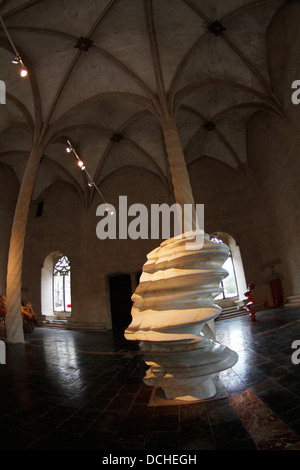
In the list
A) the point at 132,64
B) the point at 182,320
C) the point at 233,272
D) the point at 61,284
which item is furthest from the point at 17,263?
the point at 233,272

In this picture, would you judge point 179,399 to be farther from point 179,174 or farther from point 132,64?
point 132,64

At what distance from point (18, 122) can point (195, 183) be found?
939cm

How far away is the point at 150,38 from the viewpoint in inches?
305

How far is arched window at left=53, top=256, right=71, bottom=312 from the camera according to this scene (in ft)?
44.3

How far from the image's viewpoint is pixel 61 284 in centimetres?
1391

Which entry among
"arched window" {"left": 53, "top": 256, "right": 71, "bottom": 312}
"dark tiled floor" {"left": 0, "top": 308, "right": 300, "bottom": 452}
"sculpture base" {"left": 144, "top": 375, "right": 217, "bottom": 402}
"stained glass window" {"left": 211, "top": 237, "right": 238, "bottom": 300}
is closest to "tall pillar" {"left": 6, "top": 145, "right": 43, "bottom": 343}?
"dark tiled floor" {"left": 0, "top": 308, "right": 300, "bottom": 452}

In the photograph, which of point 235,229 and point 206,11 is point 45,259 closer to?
point 235,229

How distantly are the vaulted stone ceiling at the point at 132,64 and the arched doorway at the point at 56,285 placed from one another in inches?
286

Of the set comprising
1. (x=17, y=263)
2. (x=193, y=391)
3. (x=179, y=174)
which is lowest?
(x=193, y=391)

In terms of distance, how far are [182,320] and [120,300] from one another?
10.6m

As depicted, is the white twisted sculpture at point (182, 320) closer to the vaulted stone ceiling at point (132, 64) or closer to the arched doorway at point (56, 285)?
the vaulted stone ceiling at point (132, 64)

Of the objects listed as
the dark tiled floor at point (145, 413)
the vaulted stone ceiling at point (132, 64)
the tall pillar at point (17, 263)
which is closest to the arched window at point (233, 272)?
the vaulted stone ceiling at point (132, 64)

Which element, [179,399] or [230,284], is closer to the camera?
[179,399]
